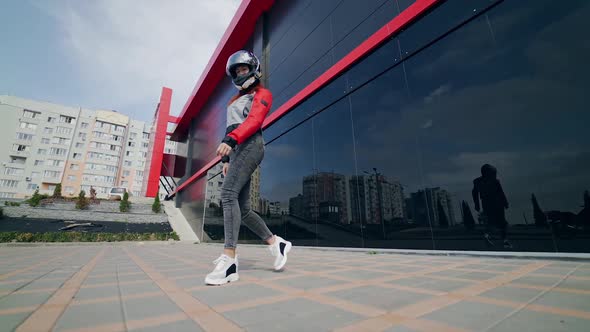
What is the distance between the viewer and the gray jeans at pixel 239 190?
6.49 ft

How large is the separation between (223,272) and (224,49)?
13.1 m

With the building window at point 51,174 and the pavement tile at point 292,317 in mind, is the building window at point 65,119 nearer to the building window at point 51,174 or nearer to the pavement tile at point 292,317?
the building window at point 51,174

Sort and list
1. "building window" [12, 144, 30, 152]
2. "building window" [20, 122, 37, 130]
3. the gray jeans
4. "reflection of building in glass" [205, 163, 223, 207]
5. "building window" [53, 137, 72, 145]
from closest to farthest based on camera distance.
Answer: the gray jeans, "reflection of building in glass" [205, 163, 223, 207], "building window" [12, 144, 30, 152], "building window" [20, 122, 37, 130], "building window" [53, 137, 72, 145]

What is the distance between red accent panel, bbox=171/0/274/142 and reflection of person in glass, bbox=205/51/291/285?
9.17 metres

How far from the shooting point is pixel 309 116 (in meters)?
6.55

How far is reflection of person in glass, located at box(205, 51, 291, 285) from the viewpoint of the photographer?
6.29 ft

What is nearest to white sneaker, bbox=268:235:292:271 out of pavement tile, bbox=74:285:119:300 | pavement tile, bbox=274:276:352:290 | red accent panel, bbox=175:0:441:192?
pavement tile, bbox=274:276:352:290

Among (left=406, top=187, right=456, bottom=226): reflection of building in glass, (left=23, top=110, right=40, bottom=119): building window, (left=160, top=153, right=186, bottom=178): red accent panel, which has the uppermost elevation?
(left=23, top=110, right=40, bottom=119): building window

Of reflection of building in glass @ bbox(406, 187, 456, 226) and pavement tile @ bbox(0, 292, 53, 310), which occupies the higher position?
reflection of building in glass @ bbox(406, 187, 456, 226)

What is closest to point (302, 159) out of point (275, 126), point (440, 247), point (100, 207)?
point (275, 126)

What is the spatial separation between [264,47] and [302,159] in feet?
19.2

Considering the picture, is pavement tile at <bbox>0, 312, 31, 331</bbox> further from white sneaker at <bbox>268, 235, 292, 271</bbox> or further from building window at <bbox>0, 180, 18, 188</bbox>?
building window at <bbox>0, 180, 18, 188</bbox>

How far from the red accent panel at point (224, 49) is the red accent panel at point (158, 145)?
9.36 feet

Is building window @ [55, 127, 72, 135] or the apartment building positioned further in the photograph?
building window @ [55, 127, 72, 135]
